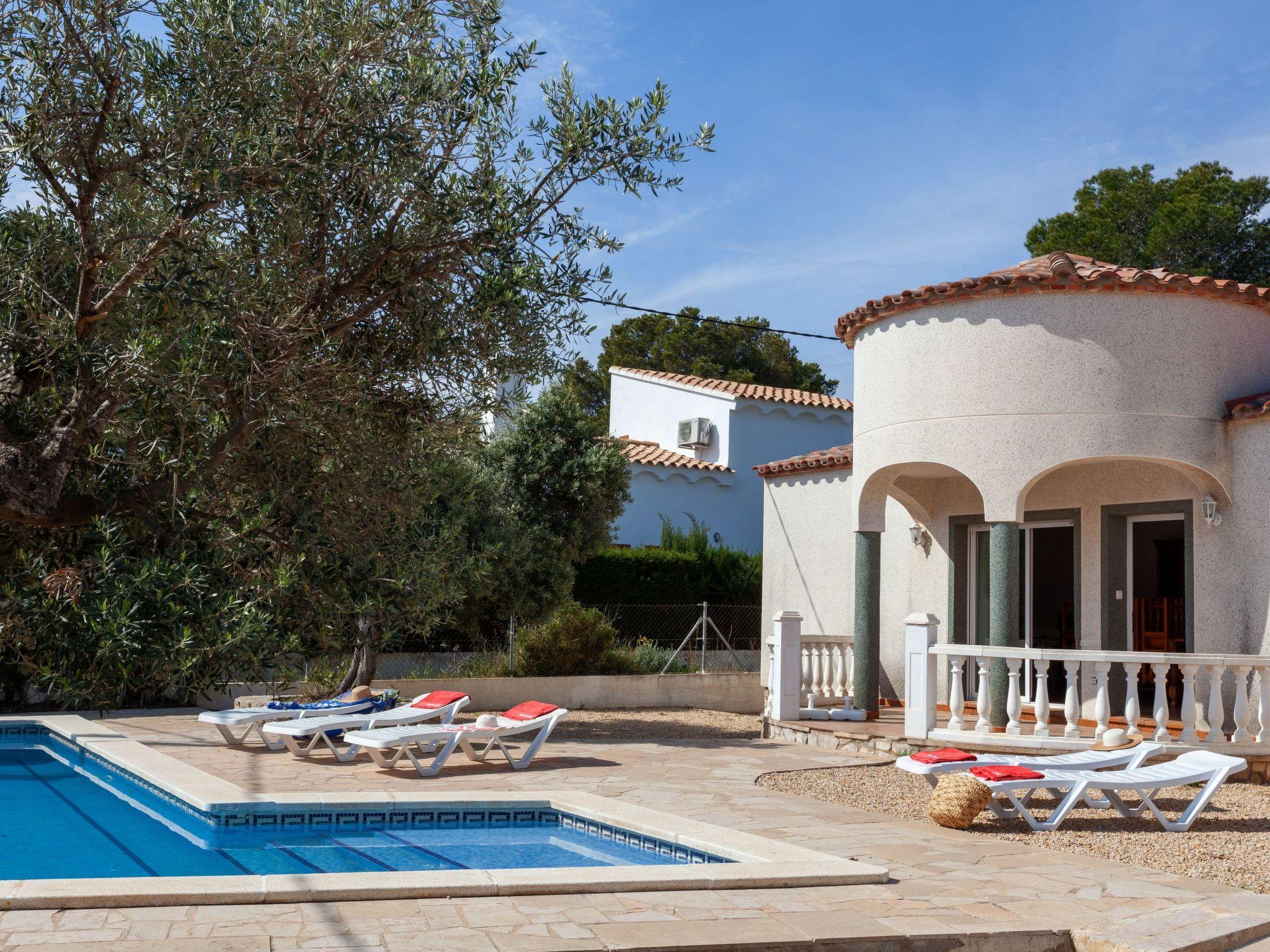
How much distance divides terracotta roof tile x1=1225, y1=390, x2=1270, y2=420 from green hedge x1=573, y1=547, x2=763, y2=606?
12.4m

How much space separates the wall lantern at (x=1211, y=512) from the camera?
12984 mm

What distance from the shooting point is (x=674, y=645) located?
22734 mm

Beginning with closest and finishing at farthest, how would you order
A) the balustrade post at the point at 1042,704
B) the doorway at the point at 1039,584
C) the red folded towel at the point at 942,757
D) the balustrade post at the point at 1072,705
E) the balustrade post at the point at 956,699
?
1. the red folded towel at the point at 942,757
2. the balustrade post at the point at 1072,705
3. the balustrade post at the point at 1042,704
4. the balustrade post at the point at 956,699
5. the doorway at the point at 1039,584

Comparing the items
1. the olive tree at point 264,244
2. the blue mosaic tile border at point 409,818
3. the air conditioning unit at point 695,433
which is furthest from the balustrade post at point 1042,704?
the air conditioning unit at point 695,433

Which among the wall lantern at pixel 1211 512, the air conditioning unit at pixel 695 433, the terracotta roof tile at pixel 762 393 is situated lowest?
the wall lantern at pixel 1211 512

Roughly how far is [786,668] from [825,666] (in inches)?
34.3

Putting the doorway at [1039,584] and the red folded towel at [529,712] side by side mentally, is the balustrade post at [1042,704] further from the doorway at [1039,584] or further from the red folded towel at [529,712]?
the red folded towel at [529,712]

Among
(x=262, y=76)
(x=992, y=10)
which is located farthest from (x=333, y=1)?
(x=992, y=10)

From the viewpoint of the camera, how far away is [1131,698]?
1169 cm

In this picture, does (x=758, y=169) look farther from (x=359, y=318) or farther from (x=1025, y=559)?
(x=1025, y=559)

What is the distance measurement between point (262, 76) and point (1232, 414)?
10765 millimetres

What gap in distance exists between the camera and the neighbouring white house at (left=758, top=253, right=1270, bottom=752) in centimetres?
1248

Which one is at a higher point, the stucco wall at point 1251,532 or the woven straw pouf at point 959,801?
the stucco wall at point 1251,532

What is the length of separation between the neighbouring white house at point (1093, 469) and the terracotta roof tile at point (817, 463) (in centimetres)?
224
